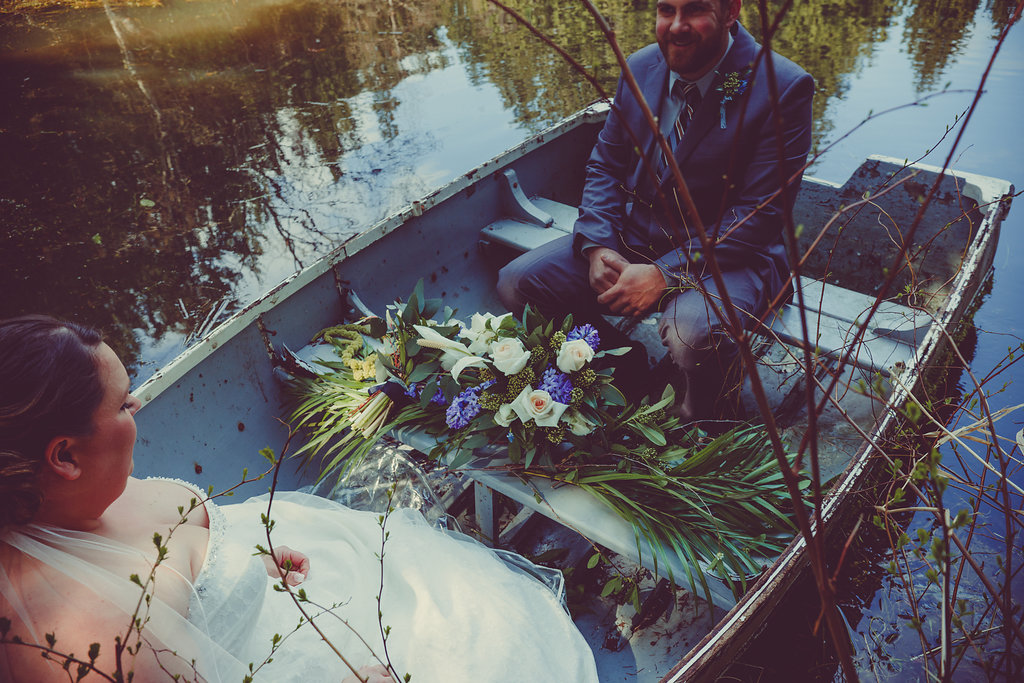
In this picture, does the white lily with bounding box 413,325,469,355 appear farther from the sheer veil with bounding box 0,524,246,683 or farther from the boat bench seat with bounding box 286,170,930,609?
the sheer veil with bounding box 0,524,246,683

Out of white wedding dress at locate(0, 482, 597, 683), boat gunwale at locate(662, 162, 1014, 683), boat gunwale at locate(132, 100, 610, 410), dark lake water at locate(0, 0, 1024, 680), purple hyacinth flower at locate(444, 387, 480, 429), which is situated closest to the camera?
white wedding dress at locate(0, 482, 597, 683)

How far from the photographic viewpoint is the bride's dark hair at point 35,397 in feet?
3.78

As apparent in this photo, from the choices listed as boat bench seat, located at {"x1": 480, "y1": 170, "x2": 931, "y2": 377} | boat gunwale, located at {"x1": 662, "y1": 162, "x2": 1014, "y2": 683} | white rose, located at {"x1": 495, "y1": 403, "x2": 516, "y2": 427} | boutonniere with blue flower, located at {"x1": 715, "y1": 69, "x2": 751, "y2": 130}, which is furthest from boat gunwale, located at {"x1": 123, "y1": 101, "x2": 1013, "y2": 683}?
white rose, located at {"x1": 495, "y1": 403, "x2": 516, "y2": 427}

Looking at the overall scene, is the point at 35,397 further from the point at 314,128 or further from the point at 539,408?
the point at 314,128

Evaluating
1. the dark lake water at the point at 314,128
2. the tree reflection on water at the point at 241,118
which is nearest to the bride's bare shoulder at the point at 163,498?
the dark lake water at the point at 314,128

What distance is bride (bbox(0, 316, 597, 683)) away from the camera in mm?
1169

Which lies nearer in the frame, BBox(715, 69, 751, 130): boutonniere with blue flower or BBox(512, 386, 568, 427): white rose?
BBox(512, 386, 568, 427): white rose

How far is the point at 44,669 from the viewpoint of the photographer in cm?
113

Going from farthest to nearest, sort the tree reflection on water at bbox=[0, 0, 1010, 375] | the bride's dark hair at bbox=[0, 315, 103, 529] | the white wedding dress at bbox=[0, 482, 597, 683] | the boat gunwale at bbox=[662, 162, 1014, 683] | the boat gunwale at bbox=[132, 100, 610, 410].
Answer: the tree reflection on water at bbox=[0, 0, 1010, 375] < the boat gunwale at bbox=[132, 100, 610, 410] < the boat gunwale at bbox=[662, 162, 1014, 683] < the white wedding dress at bbox=[0, 482, 597, 683] < the bride's dark hair at bbox=[0, 315, 103, 529]

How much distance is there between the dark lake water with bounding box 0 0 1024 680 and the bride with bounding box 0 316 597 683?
1.15 m

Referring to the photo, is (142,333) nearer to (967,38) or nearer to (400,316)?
(400,316)

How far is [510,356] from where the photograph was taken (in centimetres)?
215

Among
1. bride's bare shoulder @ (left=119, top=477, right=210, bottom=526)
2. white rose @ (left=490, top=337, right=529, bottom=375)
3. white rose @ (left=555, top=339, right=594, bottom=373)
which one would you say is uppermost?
bride's bare shoulder @ (left=119, top=477, right=210, bottom=526)

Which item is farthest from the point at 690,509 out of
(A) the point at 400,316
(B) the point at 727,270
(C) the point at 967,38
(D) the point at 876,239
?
(C) the point at 967,38
